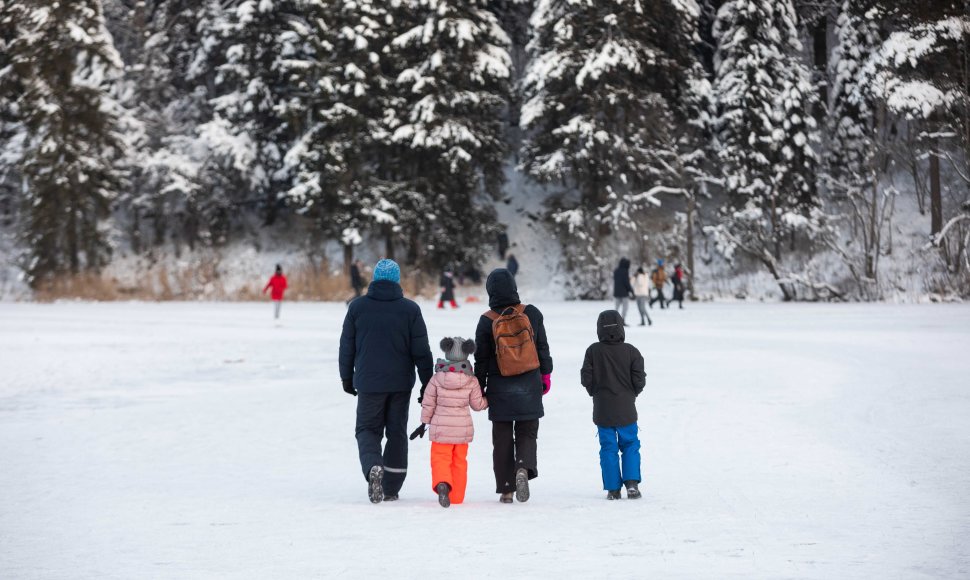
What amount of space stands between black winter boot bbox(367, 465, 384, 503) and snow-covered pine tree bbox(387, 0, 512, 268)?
37.5m

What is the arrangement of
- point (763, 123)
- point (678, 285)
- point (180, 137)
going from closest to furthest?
1. point (678, 285)
2. point (763, 123)
3. point (180, 137)

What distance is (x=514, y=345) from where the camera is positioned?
731 centimetres

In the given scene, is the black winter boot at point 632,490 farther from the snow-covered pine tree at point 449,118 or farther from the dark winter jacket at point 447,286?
the snow-covered pine tree at point 449,118

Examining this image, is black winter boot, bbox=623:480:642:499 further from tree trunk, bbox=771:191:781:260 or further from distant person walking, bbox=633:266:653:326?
tree trunk, bbox=771:191:781:260

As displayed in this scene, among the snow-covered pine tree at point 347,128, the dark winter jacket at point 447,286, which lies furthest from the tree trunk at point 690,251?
the snow-covered pine tree at point 347,128

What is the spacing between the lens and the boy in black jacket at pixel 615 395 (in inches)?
297

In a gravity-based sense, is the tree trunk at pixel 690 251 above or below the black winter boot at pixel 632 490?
above

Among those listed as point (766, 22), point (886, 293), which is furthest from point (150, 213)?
point (886, 293)

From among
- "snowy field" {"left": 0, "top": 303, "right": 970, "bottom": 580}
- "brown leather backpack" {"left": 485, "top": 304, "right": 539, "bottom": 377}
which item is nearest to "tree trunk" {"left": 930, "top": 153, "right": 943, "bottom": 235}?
"snowy field" {"left": 0, "top": 303, "right": 970, "bottom": 580}

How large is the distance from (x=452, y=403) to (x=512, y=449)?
0.57 metres

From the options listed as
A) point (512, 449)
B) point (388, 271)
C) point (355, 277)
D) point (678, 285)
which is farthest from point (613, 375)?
point (355, 277)

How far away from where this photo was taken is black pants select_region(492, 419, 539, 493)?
24.6ft

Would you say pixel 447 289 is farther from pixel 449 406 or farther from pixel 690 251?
pixel 449 406

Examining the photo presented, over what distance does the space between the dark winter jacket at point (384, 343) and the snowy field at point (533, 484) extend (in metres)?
0.86
